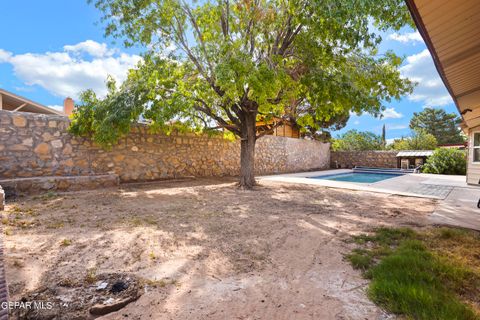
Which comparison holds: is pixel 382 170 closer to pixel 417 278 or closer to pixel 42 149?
pixel 417 278

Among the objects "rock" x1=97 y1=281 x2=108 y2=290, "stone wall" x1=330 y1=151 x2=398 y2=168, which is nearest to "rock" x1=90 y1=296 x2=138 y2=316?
"rock" x1=97 y1=281 x2=108 y2=290

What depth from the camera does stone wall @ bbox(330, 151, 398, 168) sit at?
19109 millimetres

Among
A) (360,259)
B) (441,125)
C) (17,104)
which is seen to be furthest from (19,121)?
(441,125)

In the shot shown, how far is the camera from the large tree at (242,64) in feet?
18.3

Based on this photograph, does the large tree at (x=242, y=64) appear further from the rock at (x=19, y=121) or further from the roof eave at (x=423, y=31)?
the roof eave at (x=423, y=31)

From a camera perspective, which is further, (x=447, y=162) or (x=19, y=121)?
(x=447, y=162)

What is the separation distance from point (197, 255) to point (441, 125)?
1742 inches

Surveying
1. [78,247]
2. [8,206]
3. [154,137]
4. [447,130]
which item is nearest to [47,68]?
[154,137]

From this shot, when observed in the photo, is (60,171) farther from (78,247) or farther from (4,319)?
(4,319)

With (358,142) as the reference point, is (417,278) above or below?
below

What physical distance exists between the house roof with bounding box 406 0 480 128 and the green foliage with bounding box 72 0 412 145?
1.76m

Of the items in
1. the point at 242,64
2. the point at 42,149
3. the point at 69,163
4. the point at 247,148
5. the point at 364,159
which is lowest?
the point at 69,163

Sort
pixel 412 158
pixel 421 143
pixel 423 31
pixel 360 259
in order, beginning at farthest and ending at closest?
pixel 421 143, pixel 412 158, pixel 423 31, pixel 360 259

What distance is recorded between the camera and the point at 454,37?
3160 millimetres
